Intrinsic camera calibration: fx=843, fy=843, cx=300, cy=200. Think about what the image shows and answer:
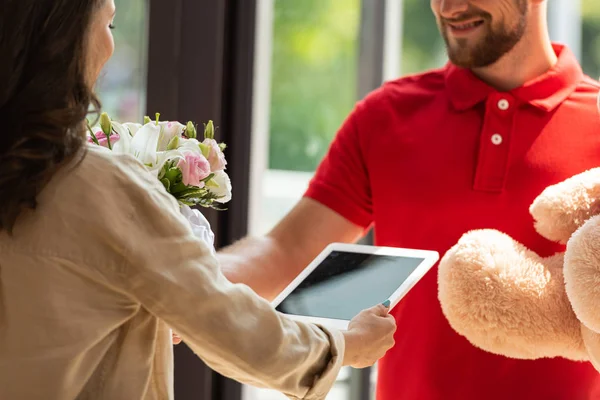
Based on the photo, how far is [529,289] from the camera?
1.34 metres

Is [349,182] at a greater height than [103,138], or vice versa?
→ [103,138]

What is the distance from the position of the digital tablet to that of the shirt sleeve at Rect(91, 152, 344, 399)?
0.74 feet

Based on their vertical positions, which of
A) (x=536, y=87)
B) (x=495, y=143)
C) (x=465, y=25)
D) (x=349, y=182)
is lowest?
(x=349, y=182)

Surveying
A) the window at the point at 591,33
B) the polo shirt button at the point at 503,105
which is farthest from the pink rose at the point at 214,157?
the window at the point at 591,33

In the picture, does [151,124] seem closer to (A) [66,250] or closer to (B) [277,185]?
(A) [66,250]

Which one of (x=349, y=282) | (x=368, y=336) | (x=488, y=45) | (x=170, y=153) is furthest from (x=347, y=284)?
(x=488, y=45)

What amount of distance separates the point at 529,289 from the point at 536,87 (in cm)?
48

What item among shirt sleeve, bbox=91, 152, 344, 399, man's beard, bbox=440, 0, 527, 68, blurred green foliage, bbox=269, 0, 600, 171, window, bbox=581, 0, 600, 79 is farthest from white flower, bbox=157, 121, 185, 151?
window, bbox=581, 0, 600, 79

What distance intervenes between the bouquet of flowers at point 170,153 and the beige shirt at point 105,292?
0.34ft

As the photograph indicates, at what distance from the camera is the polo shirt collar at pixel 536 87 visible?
1632 mm

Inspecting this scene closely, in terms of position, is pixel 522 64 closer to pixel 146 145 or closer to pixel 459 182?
pixel 459 182

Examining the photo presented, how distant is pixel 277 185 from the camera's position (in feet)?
9.56

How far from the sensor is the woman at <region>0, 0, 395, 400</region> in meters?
0.89

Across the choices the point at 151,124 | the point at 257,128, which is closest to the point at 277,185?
the point at 257,128
